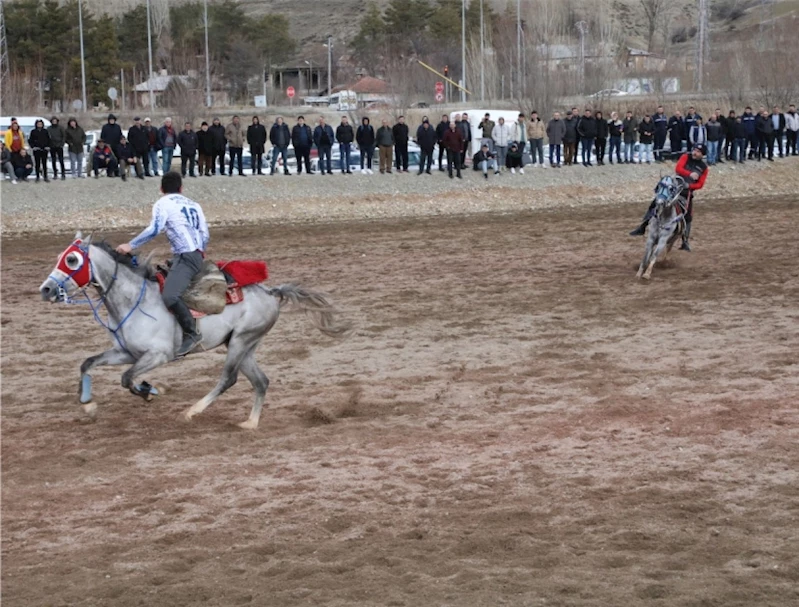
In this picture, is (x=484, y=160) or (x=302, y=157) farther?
(x=484, y=160)

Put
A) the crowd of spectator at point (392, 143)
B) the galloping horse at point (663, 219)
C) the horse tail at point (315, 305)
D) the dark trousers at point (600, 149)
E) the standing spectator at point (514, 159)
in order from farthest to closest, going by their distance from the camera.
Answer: the dark trousers at point (600, 149) < the standing spectator at point (514, 159) < the crowd of spectator at point (392, 143) < the galloping horse at point (663, 219) < the horse tail at point (315, 305)

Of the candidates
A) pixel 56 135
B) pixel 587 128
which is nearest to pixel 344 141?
pixel 587 128

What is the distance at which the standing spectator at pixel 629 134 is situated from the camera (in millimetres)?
36188

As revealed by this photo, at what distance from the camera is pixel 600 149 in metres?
35.7

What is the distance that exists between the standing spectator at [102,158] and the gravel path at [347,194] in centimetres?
35

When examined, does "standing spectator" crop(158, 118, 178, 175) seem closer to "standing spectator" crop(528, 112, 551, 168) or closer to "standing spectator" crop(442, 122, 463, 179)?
"standing spectator" crop(442, 122, 463, 179)

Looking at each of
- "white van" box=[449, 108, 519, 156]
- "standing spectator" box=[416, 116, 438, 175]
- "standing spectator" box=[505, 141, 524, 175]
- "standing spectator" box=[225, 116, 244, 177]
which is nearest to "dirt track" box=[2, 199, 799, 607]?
"standing spectator" box=[225, 116, 244, 177]

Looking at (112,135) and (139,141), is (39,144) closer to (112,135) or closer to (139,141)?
(112,135)

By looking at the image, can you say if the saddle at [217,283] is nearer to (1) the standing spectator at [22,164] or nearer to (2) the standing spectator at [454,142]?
(1) the standing spectator at [22,164]

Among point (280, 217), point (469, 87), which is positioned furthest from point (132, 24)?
point (280, 217)

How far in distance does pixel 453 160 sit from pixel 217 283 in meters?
22.9

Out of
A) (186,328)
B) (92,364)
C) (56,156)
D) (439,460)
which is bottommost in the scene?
(439,460)

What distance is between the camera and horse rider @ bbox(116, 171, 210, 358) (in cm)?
1120

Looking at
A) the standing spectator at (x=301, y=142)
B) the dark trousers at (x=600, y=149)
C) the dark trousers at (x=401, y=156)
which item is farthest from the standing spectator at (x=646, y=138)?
the standing spectator at (x=301, y=142)
